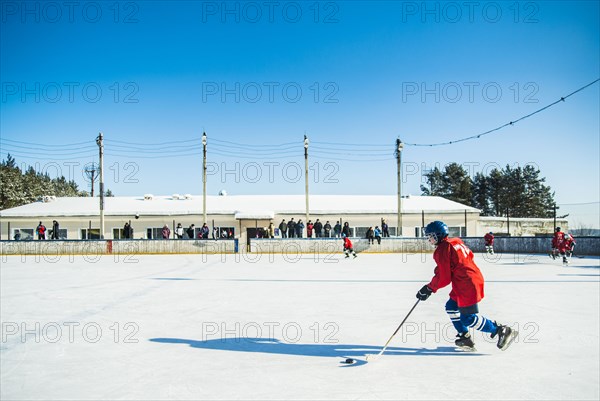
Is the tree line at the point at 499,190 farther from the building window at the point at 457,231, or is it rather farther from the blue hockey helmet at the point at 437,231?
the blue hockey helmet at the point at 437,231

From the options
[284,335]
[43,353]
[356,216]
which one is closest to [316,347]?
[284,335]

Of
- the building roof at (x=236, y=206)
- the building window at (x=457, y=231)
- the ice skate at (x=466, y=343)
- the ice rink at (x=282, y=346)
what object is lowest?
the ice rink at (x=282, y=346)

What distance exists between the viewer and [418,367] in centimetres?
449

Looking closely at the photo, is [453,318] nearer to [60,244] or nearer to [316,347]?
[316,347]

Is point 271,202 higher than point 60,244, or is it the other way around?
point 271,202

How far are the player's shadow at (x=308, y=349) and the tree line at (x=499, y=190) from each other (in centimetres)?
6629

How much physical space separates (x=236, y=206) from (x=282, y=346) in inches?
1262

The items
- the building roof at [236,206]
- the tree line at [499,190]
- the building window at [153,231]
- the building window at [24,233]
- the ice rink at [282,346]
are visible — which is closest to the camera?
the ice rink at [282,346]

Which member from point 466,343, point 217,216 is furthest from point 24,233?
point 466,343

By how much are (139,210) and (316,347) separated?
3155 centimetres

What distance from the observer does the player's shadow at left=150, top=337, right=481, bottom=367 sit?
4977mm

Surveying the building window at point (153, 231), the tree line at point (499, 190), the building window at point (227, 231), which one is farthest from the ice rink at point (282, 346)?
the tree line at point (499, 190)

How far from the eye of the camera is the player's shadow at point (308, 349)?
4977 millimetres

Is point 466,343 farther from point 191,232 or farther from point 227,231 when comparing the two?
point 227,231
